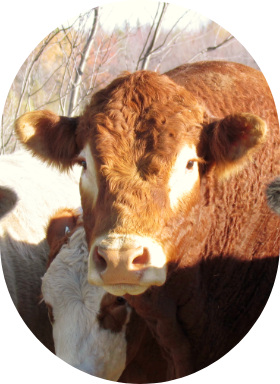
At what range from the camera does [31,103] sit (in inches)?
146

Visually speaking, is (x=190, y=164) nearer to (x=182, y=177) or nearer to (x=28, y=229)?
(x=182, y=177)

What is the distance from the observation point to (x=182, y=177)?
2641 mm

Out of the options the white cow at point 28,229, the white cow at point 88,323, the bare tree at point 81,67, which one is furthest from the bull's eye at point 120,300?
the bare tree at point 81,67

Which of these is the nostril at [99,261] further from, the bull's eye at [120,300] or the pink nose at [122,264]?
the bull's eye at [120,300]

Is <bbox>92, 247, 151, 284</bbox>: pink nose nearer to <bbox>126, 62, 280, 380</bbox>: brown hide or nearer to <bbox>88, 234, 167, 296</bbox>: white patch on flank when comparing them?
<bbox>88, 234, 167, 296</bbox>: white patch on flank

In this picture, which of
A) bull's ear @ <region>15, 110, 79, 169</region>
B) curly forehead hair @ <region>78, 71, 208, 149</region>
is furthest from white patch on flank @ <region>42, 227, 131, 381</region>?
curly forehead hair @ <region>78, 71, 208, 149</region>

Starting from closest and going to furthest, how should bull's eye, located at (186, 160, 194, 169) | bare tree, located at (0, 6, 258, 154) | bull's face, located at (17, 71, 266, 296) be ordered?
1. bull's face, located at (17, 71, 266, 296)
2. bull's eye, located at (186, 160, 194, 169)
3. bare tree, located at (0, 6, 258, 154)

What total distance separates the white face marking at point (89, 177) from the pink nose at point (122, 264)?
0.58m

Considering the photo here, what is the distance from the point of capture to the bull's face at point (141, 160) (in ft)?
7.39

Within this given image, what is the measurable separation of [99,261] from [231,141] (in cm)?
128

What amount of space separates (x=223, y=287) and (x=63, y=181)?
3048 mm

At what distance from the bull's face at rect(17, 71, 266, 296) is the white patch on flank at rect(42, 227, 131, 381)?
2.52ft

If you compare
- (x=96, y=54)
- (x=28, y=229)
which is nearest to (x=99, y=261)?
(x=96, y=54)

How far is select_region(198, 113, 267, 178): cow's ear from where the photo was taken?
2656 millimetres
